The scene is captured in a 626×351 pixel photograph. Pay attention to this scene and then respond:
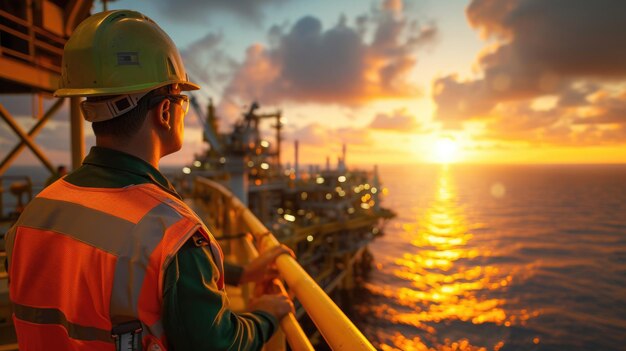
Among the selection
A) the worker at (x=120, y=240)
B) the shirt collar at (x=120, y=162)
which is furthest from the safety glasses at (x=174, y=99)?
the shirt collar at (x=120, y=162)

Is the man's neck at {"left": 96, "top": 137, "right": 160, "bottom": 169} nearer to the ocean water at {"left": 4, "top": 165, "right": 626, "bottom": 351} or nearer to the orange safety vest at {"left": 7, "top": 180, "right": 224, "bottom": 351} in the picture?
the orange safety vest at {"left": 7, "top": 180, "right": 224, "bottom": 351}

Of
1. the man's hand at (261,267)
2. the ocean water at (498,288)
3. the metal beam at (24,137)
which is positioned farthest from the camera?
the ocean water at (498,288)

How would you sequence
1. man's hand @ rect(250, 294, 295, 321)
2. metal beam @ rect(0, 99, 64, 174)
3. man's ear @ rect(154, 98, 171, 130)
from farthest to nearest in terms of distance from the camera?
metal beam @ rect(0, 99, 64, 174) < man's hand @ rect(250, 294, 295, 321) < man's ear @ rect(154, 98, 171, 130)

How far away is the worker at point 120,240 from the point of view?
3.69 ft

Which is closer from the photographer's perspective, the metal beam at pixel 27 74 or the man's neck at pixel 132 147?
the man's neck at pixel 132 147

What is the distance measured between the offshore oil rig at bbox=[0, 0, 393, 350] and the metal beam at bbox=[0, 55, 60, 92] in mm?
20

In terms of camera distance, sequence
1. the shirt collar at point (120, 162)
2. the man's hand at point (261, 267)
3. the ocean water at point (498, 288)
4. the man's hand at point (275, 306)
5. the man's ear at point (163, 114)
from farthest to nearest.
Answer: the ocean water at point (498, 288) < the man's hand at point (261, 267) < the man's hand at point (275, 306) < the man's ear at point (163, 114) < the shirt collar at point (120, 162)

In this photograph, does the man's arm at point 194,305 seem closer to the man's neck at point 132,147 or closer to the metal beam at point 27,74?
the man's neck at point 132,147

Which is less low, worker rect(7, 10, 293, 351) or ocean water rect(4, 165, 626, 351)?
worker rect(7, 10, 293, 351)

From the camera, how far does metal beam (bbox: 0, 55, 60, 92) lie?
5.79 metres

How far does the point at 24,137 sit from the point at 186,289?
7595mm

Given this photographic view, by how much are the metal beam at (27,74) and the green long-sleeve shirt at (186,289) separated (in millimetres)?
6436

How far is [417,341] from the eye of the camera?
1047 inches

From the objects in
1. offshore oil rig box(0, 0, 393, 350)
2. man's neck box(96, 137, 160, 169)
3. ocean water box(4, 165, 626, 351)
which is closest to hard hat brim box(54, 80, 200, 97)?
man's neck box(96, 137, 160, 169)
